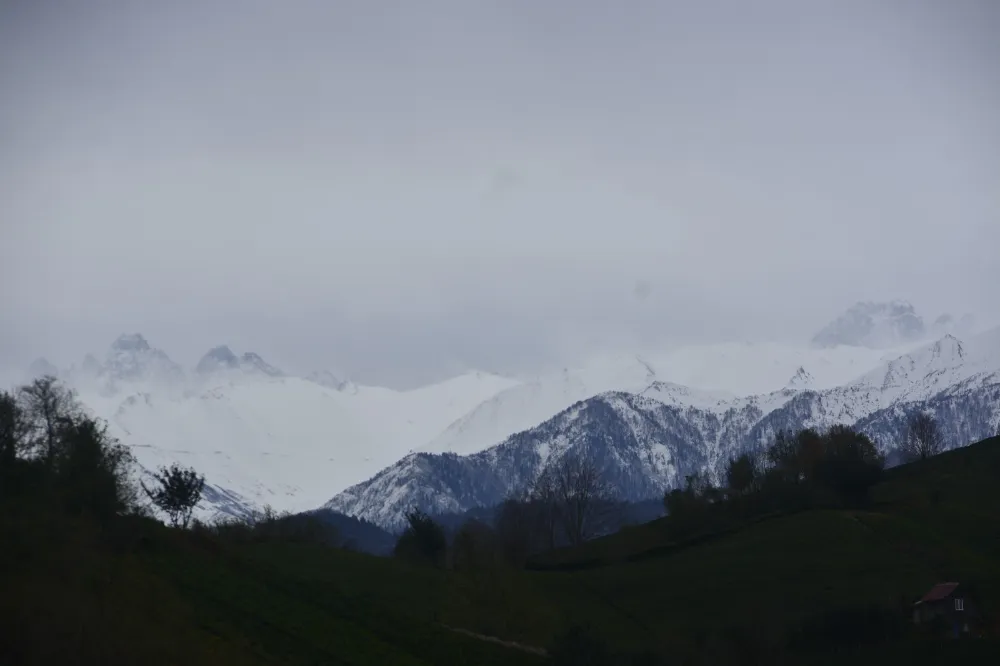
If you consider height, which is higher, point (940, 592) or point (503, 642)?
→ point (940, 592)

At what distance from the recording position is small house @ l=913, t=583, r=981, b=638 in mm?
77375

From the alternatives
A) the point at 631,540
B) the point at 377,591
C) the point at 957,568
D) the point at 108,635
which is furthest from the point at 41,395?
the point at 957,568

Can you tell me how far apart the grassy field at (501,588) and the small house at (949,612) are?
1373 millimetres

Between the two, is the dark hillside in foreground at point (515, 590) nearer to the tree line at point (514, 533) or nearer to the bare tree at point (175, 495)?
the tree line at point (514, 533)

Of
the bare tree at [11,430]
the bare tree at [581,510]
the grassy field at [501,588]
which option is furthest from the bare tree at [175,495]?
the bare tree at [581,510]

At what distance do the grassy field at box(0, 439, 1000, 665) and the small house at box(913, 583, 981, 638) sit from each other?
137 cm

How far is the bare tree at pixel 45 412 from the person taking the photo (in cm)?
7681

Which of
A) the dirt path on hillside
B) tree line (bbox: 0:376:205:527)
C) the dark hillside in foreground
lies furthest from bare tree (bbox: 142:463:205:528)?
the dirt path on hillside

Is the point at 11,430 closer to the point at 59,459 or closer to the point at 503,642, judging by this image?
the point at 59,459

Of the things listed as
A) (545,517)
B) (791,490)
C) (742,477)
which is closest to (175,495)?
(791,490)

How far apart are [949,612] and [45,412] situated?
199 feet

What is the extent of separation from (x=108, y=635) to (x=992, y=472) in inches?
3830

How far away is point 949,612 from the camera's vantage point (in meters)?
79.1

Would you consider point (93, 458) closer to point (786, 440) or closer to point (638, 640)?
point (638, 640)
